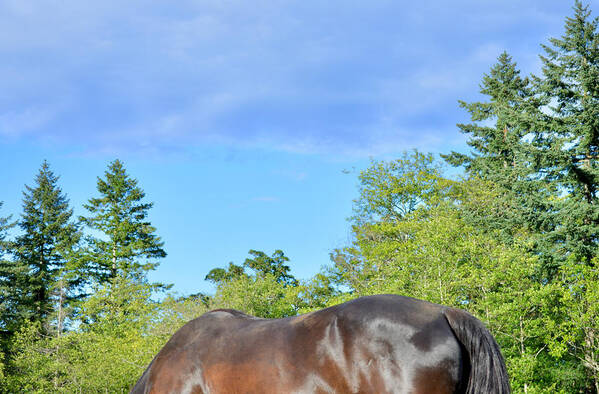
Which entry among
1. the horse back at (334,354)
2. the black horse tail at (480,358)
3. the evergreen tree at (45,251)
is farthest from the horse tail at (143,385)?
the evergreen tree at (45,251)

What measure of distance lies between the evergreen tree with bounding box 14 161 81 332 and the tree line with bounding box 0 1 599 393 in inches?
4.3

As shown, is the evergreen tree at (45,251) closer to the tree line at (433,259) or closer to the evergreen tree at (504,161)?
the tree line at (433,259)

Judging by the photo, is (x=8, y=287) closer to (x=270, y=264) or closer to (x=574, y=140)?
(x=270, y=264)

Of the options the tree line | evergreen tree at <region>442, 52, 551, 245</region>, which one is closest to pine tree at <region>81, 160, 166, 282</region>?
the tree line

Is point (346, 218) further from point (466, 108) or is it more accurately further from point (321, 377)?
point (321, 377)

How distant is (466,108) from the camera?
130 feet

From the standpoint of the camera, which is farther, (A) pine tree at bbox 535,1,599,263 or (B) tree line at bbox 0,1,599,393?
(A) pine tree at bbox 535,1,599,263

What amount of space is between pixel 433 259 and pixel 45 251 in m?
33.5

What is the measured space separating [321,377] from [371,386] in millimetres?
398

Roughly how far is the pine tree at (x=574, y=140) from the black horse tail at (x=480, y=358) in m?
21.7

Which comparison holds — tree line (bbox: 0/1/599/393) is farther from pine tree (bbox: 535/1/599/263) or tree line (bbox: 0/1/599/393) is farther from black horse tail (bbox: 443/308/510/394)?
black horse tail (bbox: 443/308/510/394)

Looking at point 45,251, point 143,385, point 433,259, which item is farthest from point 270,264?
point 143,385

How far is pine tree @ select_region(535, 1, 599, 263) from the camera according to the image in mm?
24172

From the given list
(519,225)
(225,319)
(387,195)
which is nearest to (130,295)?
(387,195)
